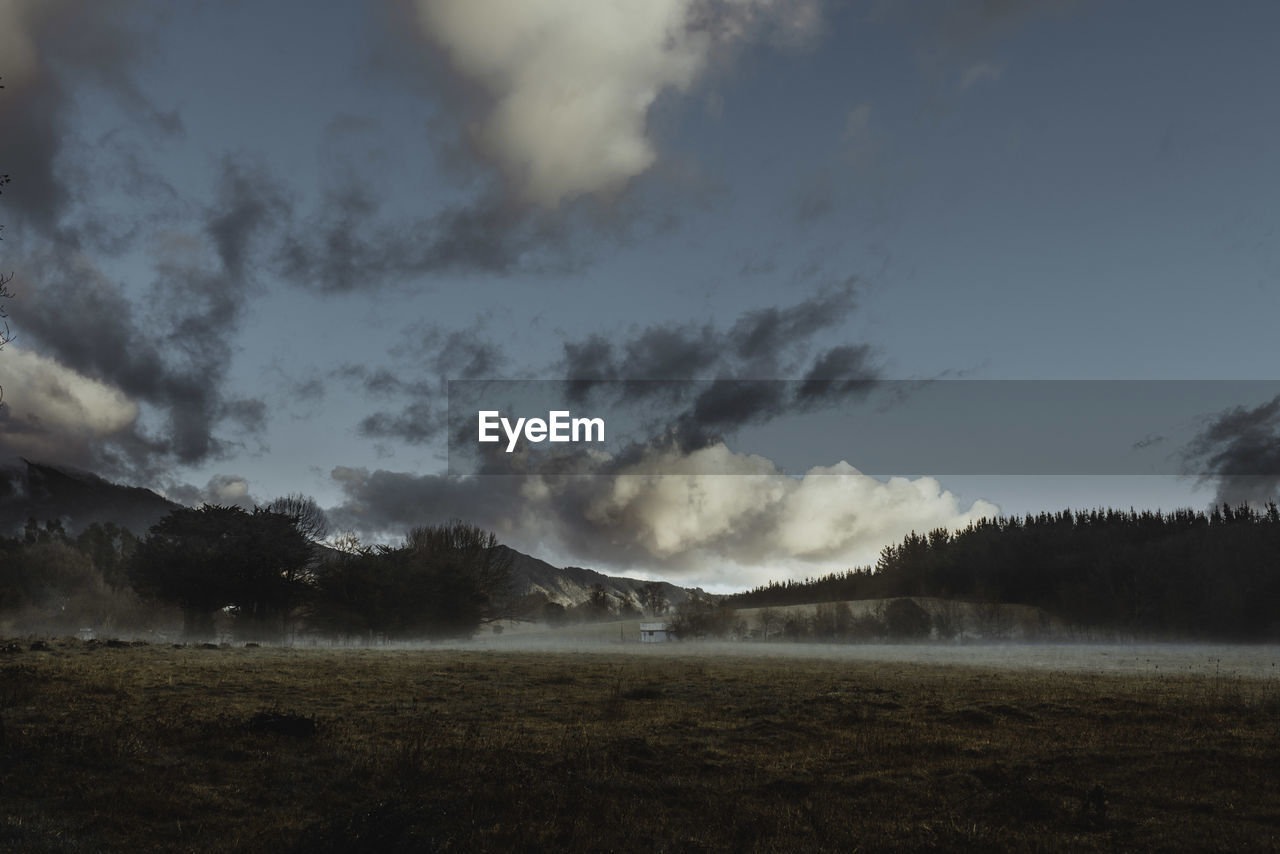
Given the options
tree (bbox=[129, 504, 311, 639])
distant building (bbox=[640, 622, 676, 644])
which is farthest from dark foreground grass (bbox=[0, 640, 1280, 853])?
distant building (bbox=[640, 622, 676, 644])

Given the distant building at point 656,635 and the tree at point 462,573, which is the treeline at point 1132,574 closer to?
the distant building at point 656,635

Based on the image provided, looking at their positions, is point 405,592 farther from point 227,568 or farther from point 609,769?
point 609,769

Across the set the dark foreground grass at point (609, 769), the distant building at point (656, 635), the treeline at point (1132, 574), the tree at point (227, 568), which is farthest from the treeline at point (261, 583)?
the treeline at point (1132, 574)

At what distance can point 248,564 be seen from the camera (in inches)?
3236

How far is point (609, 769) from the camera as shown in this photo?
1836cm

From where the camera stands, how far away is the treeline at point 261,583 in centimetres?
8194

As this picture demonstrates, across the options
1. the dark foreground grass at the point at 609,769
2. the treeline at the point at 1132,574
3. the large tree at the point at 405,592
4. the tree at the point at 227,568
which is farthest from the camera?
the treeline at the point at 1132,574

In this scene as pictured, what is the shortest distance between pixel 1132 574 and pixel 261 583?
443 feet

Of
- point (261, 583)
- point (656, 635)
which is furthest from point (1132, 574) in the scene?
point (261, 583)

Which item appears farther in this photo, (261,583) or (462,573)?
(462,573)

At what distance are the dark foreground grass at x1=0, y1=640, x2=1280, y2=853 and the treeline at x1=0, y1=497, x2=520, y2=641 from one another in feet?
182

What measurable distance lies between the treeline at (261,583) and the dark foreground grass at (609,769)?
2178 inches

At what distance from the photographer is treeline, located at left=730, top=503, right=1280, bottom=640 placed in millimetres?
119062

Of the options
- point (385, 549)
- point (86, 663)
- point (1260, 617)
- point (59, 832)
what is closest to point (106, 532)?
point (385, 549)
